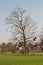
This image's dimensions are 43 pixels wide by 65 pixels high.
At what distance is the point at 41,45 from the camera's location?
72.1 meters

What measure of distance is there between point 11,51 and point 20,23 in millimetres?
9094

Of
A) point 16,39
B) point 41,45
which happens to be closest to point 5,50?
→ point 16,39

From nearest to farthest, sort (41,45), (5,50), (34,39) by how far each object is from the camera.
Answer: (34,39)
(5,50)
(41,45)

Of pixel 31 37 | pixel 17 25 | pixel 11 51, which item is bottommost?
pixel 11 51

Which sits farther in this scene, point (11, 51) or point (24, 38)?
point (11, 51)

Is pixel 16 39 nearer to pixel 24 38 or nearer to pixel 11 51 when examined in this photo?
pixel 24 38

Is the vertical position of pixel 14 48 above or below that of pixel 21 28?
below

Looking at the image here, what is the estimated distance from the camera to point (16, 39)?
52.0 m

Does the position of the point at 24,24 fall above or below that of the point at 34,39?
above

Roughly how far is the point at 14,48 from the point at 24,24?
27.7 feet

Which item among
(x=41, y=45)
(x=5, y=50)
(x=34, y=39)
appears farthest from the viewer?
(x=41, y=45)

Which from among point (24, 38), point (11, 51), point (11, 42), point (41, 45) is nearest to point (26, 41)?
point (24, 38)

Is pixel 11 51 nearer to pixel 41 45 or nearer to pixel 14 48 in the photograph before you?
pixel 14 48

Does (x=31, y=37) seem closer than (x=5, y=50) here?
Yes
